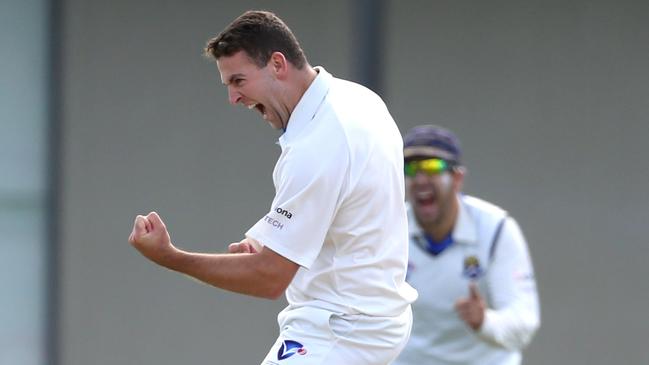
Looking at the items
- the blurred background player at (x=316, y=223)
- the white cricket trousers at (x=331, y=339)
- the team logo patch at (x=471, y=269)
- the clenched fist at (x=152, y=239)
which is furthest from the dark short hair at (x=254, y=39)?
the team logo patch at (x=471, y=269)

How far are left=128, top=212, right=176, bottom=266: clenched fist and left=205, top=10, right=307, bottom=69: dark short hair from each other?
0.53m

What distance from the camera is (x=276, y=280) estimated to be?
13.6ft

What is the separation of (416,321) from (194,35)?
2.73 m

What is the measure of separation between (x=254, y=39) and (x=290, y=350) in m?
0.91

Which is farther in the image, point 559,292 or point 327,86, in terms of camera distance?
point 559,292

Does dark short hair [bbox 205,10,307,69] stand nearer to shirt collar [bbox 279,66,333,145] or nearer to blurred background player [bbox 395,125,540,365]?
shirt collar [bbox 279,66,333,145]

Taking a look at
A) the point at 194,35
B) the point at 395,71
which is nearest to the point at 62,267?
the point at 194,35

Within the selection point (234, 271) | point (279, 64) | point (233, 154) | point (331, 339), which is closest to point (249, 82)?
point (279, 64)

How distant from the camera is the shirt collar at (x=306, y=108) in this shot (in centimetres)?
423

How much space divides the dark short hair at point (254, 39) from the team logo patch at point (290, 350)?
32.2 inches

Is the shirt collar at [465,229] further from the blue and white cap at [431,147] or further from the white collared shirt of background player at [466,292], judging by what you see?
the blue and white cap at [431,147]

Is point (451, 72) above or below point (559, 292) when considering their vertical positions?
above

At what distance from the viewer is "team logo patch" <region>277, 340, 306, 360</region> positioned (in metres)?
4.24

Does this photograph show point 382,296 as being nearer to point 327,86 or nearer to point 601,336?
point 327,86
